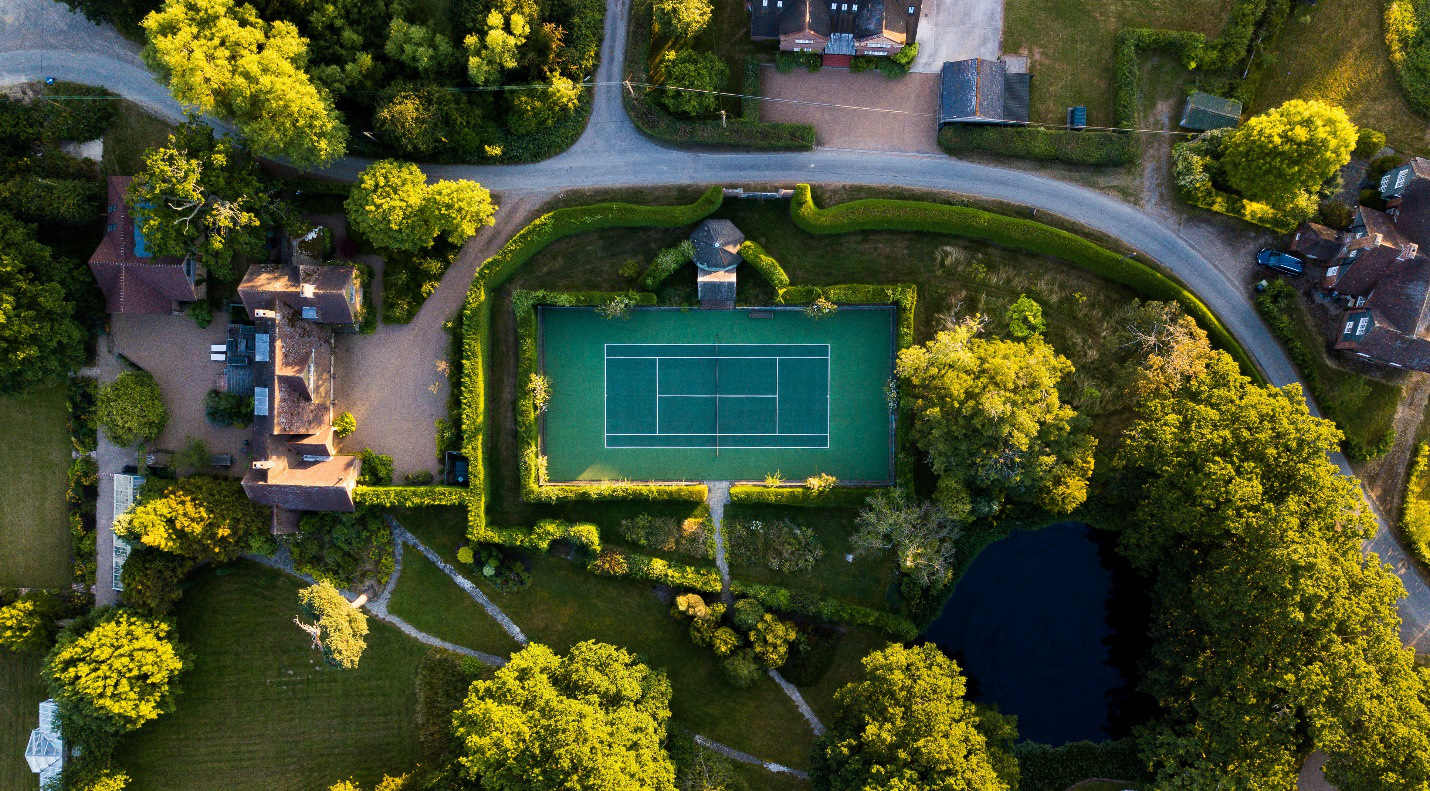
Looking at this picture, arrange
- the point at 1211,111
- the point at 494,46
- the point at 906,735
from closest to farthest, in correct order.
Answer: the point at 906,735 → the point at 494,46 → the point at 1211,111

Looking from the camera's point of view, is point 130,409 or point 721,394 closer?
point 130,409

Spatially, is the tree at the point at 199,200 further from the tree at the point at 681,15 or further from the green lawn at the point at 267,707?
the tree at the point at 681,15

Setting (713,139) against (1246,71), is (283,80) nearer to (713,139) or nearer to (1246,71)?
(713,139)

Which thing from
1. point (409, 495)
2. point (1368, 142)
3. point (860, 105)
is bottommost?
point (409, 495)

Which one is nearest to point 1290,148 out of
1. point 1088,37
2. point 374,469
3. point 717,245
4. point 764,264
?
point 1088,37

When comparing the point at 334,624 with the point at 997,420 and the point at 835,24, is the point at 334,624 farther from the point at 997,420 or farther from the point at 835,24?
the point at 835,24

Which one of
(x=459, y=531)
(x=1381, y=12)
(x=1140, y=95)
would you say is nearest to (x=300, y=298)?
(x=459, y=531)
